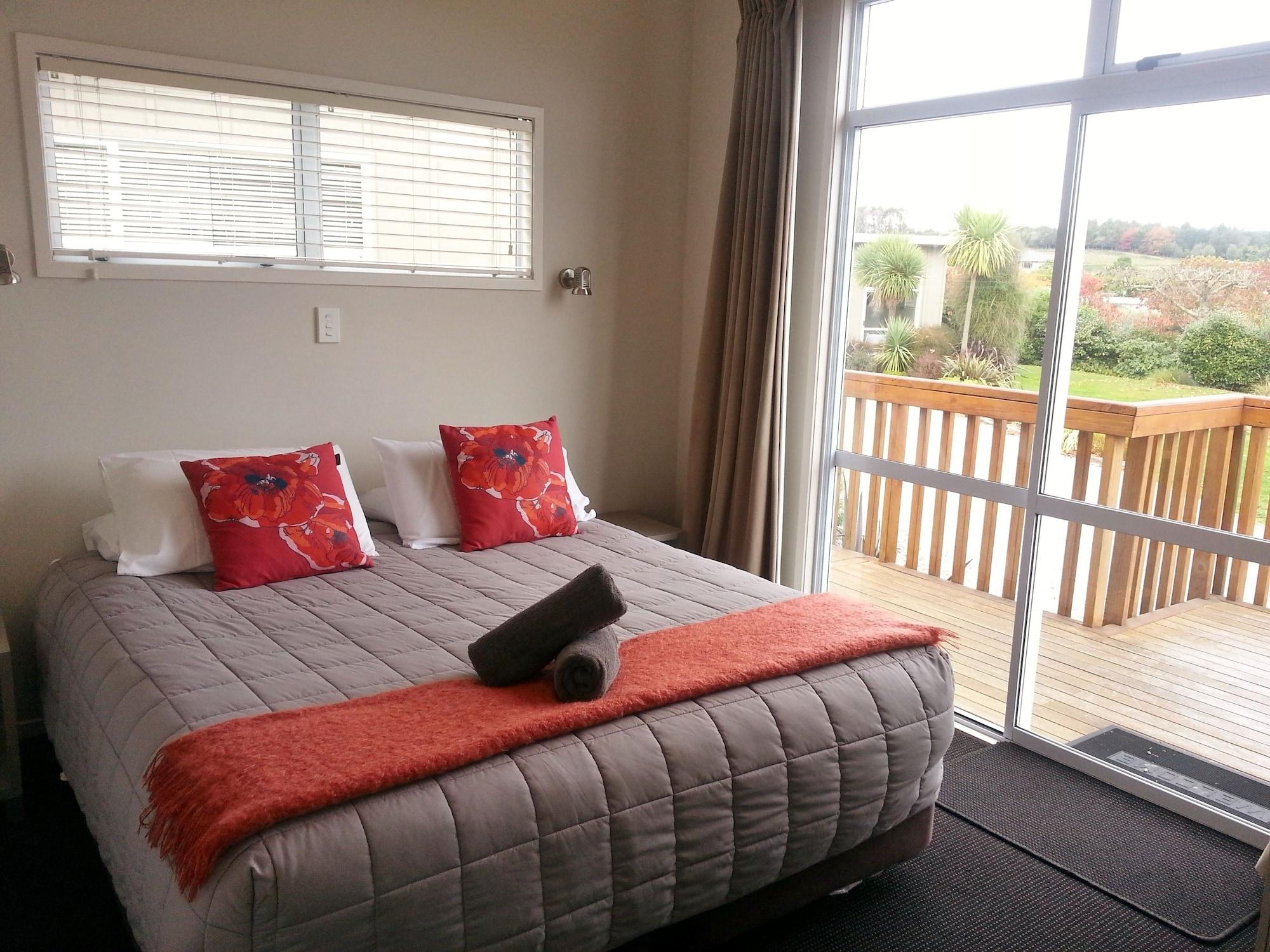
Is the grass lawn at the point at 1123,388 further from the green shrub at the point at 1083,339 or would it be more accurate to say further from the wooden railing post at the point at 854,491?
the wooden railing post at the point at 854,491

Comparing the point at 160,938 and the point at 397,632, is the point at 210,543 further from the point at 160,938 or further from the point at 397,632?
the point at 160,938

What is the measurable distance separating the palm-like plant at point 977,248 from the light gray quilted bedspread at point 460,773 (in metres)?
1.32

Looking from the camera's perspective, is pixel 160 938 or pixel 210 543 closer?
pixel 160 938

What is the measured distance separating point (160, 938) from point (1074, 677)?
2637mm

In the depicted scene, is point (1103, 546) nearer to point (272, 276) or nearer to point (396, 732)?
point (396, 732)

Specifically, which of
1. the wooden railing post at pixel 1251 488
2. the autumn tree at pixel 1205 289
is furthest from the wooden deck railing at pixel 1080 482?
the autumn tree at pixel 1205 289

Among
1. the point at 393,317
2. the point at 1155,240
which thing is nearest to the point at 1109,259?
the point at 1155,240

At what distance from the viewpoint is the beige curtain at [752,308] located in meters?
3.58

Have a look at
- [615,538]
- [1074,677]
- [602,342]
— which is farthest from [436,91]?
[1074,677]

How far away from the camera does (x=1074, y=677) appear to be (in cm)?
311

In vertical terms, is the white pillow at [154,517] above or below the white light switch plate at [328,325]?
below

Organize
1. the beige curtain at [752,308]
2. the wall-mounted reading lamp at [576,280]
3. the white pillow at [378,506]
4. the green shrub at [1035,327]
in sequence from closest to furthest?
the green shrub at [1035,327] < the white pillow at [378,506] < the beige curtain at [752,308] < the wall-mounted reading lamp at [576,280]

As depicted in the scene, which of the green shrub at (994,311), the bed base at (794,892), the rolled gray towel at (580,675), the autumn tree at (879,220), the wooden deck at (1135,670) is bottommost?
the bed base at (794,892)

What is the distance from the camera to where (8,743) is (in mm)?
2572
